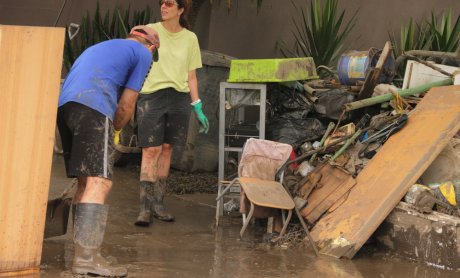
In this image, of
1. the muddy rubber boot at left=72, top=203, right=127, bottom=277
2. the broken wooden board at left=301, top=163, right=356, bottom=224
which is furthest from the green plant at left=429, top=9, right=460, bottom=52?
the muddy rubber boot at left=72, top=203, right=127, bottom=277

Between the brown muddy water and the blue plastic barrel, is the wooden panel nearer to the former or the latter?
the brown muddy water

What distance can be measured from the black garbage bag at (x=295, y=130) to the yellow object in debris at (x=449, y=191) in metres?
1.62

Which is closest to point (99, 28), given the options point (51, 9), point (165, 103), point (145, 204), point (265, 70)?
point (51, 9)

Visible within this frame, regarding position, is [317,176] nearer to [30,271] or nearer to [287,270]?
[287,270]

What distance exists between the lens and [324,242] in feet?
19.9

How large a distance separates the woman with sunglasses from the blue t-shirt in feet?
5.30

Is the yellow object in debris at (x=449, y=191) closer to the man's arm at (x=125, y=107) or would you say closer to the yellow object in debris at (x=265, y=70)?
the yellow object in debris at (x=265, y=70)

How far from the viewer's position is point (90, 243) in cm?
470

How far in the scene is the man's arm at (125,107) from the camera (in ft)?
16.3

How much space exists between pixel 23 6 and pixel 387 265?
6.69 m

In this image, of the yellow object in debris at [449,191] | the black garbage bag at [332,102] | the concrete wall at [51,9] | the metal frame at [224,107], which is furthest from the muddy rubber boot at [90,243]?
the concrete wall at [51,9]

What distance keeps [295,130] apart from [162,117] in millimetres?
1542

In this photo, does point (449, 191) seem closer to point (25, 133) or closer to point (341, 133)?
point (341, 133)

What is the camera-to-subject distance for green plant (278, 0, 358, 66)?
9492mm
